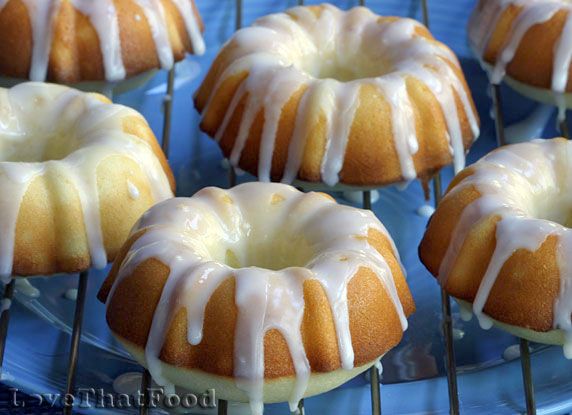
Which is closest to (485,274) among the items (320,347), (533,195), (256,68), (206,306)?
(533,195)

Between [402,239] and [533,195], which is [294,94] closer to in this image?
[402,239]

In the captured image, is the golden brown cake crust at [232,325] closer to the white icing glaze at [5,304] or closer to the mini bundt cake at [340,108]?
the white icing glaze at [5,304]

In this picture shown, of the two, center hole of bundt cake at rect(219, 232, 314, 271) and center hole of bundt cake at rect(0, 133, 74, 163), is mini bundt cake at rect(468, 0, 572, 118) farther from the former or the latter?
center hole of bundt cake at rect(0, 133, 74, 163)

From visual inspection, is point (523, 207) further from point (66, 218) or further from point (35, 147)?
point (35, 147)

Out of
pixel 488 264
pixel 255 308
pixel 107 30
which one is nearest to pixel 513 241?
pixel 488 264

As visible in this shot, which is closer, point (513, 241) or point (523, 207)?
point (513, 241)

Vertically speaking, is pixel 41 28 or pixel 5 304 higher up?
pixel 41 28

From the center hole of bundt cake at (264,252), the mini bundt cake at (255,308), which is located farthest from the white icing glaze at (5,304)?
the center hole of bundt cake at (264,252)
